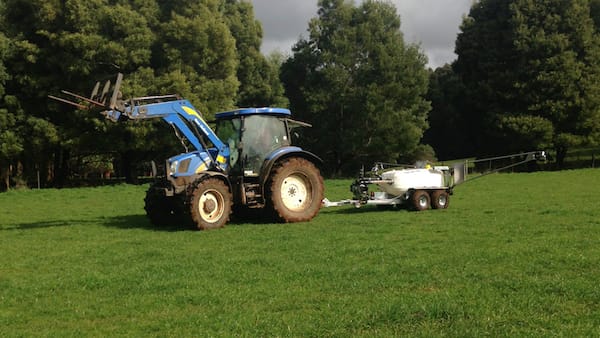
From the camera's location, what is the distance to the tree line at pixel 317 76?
3222 centimetres

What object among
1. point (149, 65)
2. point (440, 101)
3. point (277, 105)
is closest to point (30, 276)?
point (149, 65)

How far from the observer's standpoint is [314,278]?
745cm

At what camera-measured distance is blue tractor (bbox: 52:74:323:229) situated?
12.8 m

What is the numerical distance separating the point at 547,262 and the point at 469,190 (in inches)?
633

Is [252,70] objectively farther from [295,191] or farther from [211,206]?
[211,206]

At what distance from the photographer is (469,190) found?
23641mm

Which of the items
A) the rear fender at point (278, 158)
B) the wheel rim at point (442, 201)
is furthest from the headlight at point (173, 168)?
the wheel rim at point (442, 201)

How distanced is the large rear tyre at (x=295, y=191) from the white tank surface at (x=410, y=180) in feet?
7.90

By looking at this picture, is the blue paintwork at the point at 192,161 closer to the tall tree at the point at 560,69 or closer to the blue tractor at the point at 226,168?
the blue tractor at the point at 226,168

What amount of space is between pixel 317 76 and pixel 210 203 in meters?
30.5

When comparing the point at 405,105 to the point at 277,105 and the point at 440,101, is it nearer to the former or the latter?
the point at 277,105

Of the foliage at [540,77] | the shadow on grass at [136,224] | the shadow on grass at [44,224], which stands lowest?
the shadow on grass at [136,224]

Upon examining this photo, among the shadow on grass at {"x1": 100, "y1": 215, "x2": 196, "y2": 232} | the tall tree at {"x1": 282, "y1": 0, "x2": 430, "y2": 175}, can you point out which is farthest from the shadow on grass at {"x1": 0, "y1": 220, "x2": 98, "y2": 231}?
the tall tree at {"x1": 282, "y1": 0, "x2": 430, "y2": 175}

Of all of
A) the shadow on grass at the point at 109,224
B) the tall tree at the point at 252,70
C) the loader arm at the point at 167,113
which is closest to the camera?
the loader arm at the point at 167,113
